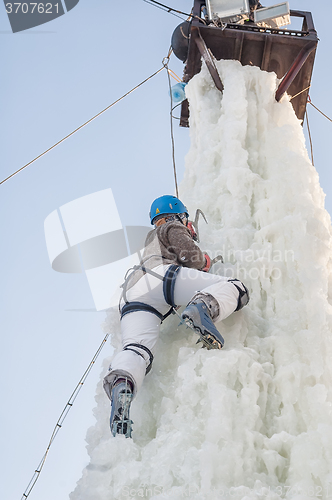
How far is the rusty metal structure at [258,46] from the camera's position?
566 cm

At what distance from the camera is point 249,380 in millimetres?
2648

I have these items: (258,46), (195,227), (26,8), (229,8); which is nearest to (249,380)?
(195,227)

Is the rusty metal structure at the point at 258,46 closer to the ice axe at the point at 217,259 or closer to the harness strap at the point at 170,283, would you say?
Answer: the ice axe at the point at 217,259

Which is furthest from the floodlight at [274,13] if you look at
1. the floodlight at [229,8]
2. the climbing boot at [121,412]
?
the climbing boot at [121,412]

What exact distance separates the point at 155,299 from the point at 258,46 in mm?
4376

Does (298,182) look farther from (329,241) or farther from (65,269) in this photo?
(65,269)

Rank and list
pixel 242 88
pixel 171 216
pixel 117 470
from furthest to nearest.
Answer: pixel 242 88, pixel 171 216, pixel 117 470

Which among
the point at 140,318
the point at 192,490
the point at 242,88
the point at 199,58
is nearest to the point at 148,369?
the point at 140,318

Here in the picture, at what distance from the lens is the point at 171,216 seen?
359cm

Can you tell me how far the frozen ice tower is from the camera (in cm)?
222

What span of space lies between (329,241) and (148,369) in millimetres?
1949

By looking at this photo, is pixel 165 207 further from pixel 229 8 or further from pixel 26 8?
pixel 26 8

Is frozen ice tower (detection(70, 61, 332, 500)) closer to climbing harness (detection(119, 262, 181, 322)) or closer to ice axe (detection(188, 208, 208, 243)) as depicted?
ice axe (detection(188, 208, 208, 243))

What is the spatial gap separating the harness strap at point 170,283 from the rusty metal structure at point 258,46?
12.2 ft
